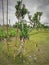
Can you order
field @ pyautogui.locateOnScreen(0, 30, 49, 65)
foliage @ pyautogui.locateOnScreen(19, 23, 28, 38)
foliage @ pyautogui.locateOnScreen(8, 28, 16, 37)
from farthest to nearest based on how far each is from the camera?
foliage @ pyautogui.locateOnScreen(8, 28, 16, 37) < foliage @ pyautogui.locateOnScreen(19, 23, 28, 38) < field @ pyautogui.locateOnScreen(0, 30, 49, 65)

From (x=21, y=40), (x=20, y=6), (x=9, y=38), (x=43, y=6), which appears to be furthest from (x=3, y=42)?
(x=43, y=6)

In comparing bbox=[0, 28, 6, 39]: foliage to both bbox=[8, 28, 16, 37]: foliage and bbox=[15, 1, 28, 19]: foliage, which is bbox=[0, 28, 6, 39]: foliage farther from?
bbox=[15, 1, 28, 19]: foliage

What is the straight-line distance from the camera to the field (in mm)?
3299

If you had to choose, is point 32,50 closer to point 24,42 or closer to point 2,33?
point 24,42

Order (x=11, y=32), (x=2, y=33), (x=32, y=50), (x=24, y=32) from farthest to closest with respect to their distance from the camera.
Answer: (x=2, y=33), (x=11, y=32), (x=24, y=32), (x=32, y=50)

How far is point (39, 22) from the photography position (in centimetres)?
384

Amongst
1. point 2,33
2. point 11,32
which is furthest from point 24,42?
point 2,33

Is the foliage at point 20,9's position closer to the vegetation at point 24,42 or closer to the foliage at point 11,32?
the vegetation at point 24,42

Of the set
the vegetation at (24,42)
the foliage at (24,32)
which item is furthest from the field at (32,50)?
the foliage at (24,32)

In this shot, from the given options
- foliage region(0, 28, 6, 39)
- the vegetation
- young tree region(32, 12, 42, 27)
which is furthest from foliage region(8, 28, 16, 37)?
young tree region(32, 12, 42, 27)

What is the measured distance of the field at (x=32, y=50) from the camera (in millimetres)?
3299

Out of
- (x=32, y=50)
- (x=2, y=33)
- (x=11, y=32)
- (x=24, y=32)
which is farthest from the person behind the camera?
(x=2, y=33)

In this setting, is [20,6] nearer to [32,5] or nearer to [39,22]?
[32,5]

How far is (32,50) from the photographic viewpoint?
3598mm
